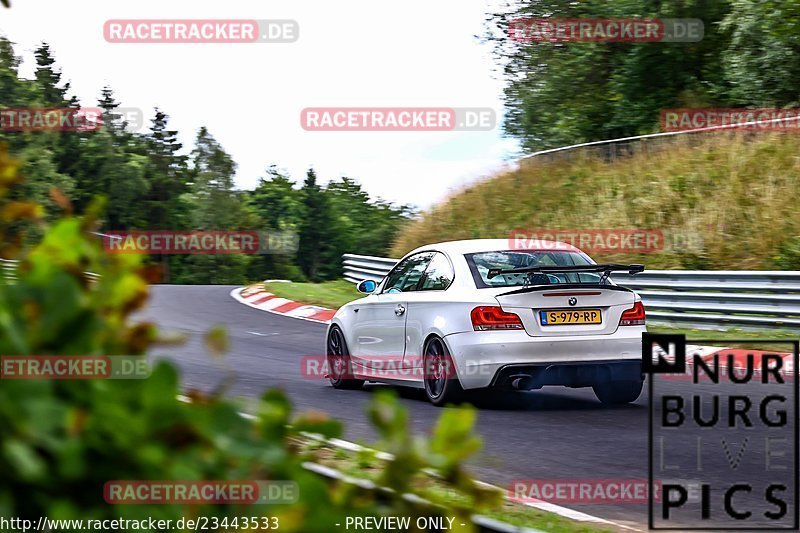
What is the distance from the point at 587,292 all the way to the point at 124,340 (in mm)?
8050

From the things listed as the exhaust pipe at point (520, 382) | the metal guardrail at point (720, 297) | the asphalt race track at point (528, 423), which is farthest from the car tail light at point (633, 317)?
the metal guardrail at point (720, 297)

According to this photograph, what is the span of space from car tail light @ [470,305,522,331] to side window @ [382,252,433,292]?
4.54ft

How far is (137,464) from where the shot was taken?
1.62 meters

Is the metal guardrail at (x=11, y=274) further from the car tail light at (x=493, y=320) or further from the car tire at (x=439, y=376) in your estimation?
the car tire at (x=439, y=376)

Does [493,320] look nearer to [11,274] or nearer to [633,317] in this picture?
[633,317]

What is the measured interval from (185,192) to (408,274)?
3916 inches

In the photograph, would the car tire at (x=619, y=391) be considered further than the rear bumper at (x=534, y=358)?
Yes

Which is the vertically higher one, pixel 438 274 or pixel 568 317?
pixel 438 274

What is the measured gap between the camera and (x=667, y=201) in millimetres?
23766

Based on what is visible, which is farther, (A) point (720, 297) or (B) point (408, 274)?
(A) point (720, 297)

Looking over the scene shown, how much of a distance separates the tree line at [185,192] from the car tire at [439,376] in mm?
52216

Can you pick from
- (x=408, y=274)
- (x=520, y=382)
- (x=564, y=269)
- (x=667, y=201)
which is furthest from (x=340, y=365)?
(x=667, y=201)

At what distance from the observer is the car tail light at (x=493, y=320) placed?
9461 mm

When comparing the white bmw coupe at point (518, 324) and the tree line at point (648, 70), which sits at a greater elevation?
the tree line at point (648, 70)
